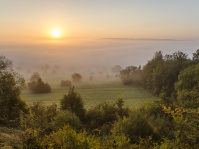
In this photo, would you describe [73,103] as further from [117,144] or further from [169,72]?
[169,72]

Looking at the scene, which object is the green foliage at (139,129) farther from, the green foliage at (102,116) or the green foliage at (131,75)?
the green foliage at (131,75)

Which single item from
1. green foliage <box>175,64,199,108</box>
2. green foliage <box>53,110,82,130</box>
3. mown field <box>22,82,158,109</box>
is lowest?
mown field <box>22,82,158,109</box>

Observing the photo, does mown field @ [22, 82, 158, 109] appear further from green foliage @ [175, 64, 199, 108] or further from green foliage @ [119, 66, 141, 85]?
green foliage @ [119, 66, 141, 85]

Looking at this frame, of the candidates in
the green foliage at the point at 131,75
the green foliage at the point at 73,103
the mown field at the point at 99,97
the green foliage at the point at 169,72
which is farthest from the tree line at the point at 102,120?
the green foliage at the point at 131,75

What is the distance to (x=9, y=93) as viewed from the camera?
990 inches

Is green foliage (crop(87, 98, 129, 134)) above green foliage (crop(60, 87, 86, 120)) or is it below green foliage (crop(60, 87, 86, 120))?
below

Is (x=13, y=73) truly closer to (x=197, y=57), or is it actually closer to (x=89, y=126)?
(x=89, y=126)

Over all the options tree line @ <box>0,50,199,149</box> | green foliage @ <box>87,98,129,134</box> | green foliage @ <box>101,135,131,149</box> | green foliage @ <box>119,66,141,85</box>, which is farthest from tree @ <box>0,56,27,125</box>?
green foliage @ <box>119,66,141,85</box>

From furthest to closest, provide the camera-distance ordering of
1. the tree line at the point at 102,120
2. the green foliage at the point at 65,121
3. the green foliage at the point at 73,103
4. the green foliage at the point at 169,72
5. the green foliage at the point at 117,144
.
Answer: the green foliage at the point at 169,72 < the green foliage at the point at 73,103 < the green foliage at the point at 65,121 < the green foliage at the point at 117,144 < the tree line at the point at 102,120

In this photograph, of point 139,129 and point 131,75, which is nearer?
point 139,129

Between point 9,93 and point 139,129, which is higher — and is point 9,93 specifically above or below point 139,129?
above

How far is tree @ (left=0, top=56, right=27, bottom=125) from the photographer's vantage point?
24.1m

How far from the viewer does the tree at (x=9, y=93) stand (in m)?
24.1

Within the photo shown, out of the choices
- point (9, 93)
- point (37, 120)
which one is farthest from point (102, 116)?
point (9, 93)
